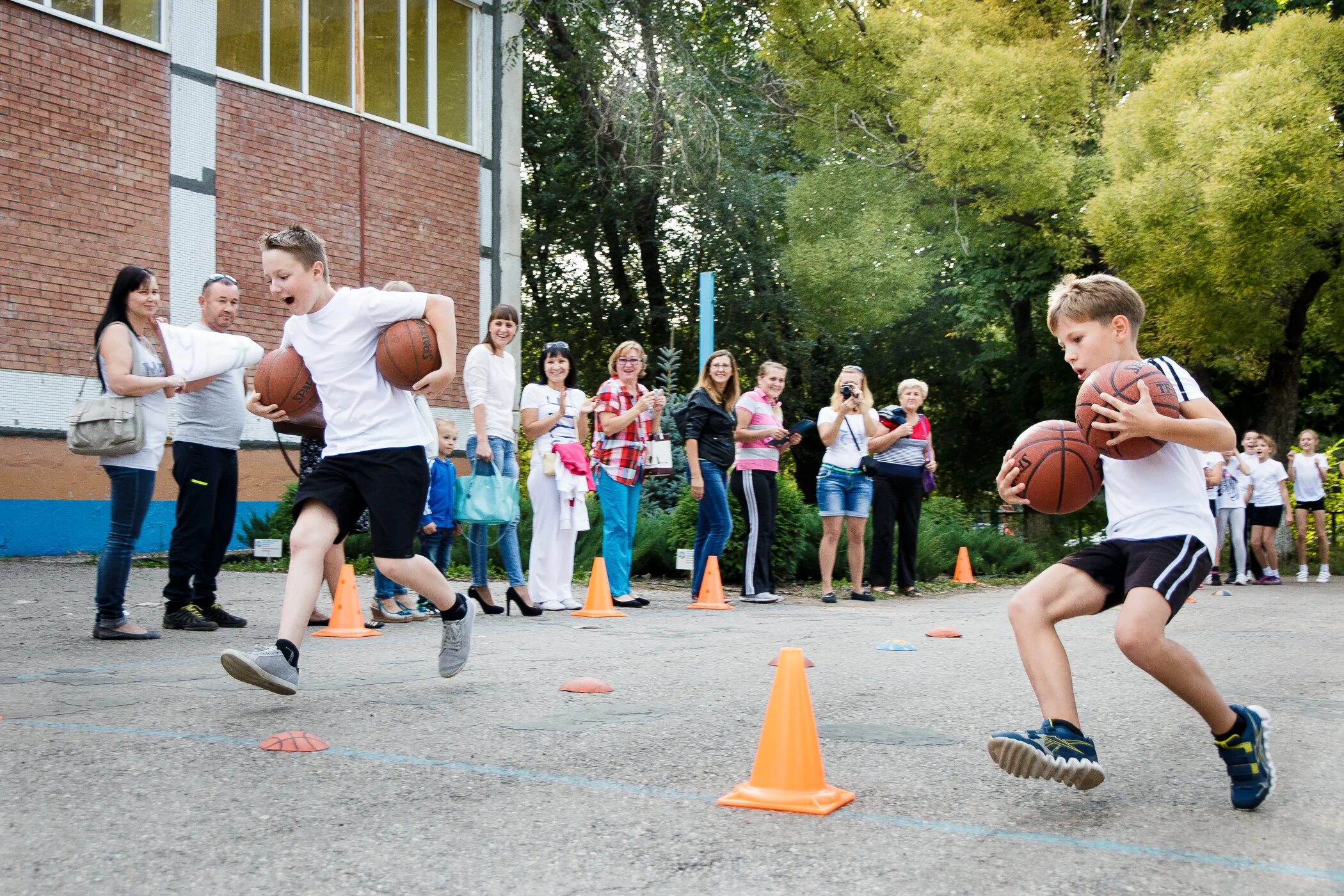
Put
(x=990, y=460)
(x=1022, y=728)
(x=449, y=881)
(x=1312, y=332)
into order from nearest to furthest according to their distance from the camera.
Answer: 1. (x=449, y=881)
2. (x=1022, y=728)
3. (x=1312, y=332)
4. (x=990, y=460)

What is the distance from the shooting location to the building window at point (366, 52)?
17.0 meters

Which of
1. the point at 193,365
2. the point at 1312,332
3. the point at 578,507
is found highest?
the point at 1312,332

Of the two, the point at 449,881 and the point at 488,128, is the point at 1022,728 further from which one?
the point at 488,128

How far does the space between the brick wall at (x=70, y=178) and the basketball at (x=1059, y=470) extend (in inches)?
507

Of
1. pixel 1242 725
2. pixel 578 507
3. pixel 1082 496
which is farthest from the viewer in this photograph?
pixel 578 507

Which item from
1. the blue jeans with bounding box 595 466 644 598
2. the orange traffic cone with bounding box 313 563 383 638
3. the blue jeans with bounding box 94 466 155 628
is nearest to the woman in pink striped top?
the blue jeans with bounding box 595 466 644 598

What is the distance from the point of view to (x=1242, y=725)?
3.63 meters

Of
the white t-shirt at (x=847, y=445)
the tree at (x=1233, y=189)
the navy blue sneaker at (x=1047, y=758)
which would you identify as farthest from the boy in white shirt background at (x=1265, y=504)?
the navy blue sneaker at (x=1047, y=758)

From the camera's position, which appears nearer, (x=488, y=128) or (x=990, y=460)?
(x=488, y=128)

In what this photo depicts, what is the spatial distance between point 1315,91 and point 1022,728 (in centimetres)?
1719

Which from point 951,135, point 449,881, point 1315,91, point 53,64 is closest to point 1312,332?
point 1315,91

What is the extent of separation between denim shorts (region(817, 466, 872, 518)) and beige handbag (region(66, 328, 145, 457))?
5.93 meters

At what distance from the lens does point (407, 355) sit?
→ 5.21 m

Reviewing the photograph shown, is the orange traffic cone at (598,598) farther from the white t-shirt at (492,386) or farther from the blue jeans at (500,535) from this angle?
the white t-shirt at (492,386)
